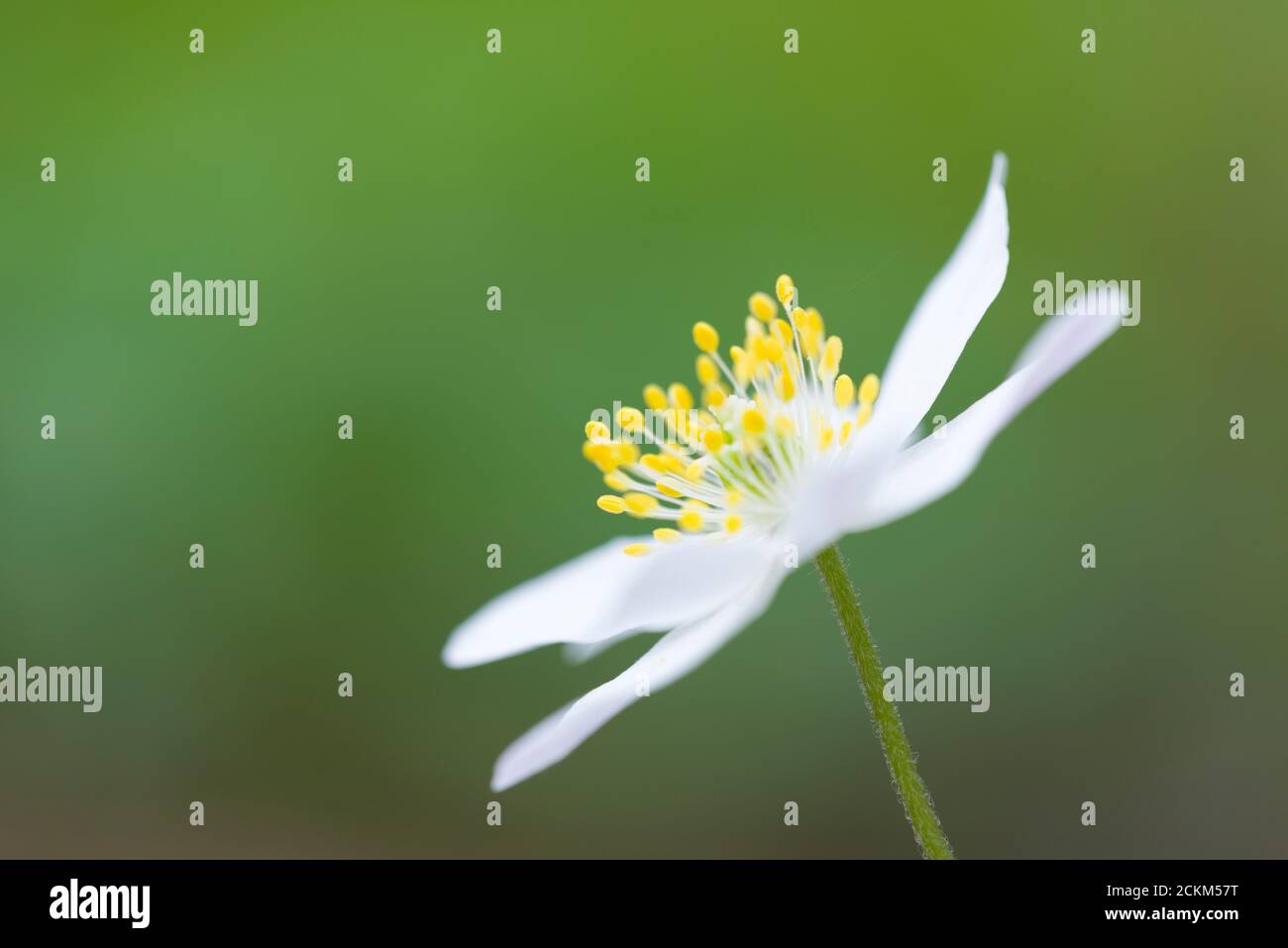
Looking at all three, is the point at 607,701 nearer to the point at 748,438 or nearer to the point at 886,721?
the point at 886,721

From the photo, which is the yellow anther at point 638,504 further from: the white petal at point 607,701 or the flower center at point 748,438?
the white petal at point 607,701

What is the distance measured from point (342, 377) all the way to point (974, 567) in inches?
75.4

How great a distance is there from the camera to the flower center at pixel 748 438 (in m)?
1.45

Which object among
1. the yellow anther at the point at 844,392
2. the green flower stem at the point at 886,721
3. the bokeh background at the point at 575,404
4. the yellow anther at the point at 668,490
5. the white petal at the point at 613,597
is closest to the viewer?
the green flower stem at the point at 886,721

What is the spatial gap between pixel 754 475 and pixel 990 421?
1.41 ft

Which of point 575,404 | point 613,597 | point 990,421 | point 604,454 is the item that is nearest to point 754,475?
point 604,454

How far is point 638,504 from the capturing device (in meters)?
1.50

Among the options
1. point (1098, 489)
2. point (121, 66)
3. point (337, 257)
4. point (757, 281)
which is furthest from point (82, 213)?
point (1098, 489)

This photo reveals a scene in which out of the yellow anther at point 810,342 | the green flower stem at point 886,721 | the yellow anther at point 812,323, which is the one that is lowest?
the green flower stem at point 886,721

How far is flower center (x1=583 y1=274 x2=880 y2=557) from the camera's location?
1453mm

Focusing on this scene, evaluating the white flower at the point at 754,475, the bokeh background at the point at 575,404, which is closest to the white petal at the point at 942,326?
the white flower at the point at 754,475

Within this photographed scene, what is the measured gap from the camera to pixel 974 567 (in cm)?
345

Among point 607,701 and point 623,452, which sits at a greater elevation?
point 623,452

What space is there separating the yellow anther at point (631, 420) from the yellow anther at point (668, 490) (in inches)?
4.5
